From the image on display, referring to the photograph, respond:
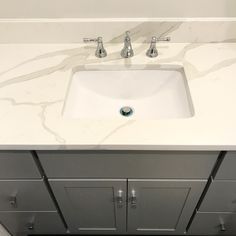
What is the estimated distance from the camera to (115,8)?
97 cm

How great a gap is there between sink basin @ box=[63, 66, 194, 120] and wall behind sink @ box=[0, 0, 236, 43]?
15 centimetres

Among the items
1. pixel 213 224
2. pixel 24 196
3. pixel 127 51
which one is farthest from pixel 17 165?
pixel 213 224

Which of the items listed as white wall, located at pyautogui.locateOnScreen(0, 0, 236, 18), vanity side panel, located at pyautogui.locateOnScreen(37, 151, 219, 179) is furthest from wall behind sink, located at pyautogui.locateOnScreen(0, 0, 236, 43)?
vanity side panel, located at pyautogui.locateOnScreen(37, 151, 219, 179)

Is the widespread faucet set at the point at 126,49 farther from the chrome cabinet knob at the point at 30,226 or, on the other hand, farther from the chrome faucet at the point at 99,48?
the chrome cabinet knob at the point at 30,226

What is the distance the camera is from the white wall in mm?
948

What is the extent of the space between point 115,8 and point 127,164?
584 mm

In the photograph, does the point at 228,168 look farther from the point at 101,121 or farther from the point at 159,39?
the point at 159,39

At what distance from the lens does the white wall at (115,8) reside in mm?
948

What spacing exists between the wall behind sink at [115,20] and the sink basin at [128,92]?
155 millimetres

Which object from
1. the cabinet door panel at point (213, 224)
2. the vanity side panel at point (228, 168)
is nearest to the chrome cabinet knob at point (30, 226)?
the cabinet door panel at point (213, 224)

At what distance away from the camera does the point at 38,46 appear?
3.43 feet

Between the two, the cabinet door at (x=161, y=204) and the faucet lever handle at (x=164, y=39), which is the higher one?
the faucet lever handle at (x=164, y=39)

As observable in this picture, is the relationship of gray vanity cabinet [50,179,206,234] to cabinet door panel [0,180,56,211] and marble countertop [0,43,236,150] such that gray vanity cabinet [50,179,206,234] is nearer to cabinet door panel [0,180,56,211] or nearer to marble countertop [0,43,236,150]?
cabinet door panel [0,180,56,211]

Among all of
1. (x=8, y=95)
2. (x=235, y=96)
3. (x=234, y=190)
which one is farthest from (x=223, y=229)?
(x=8, y=95)
